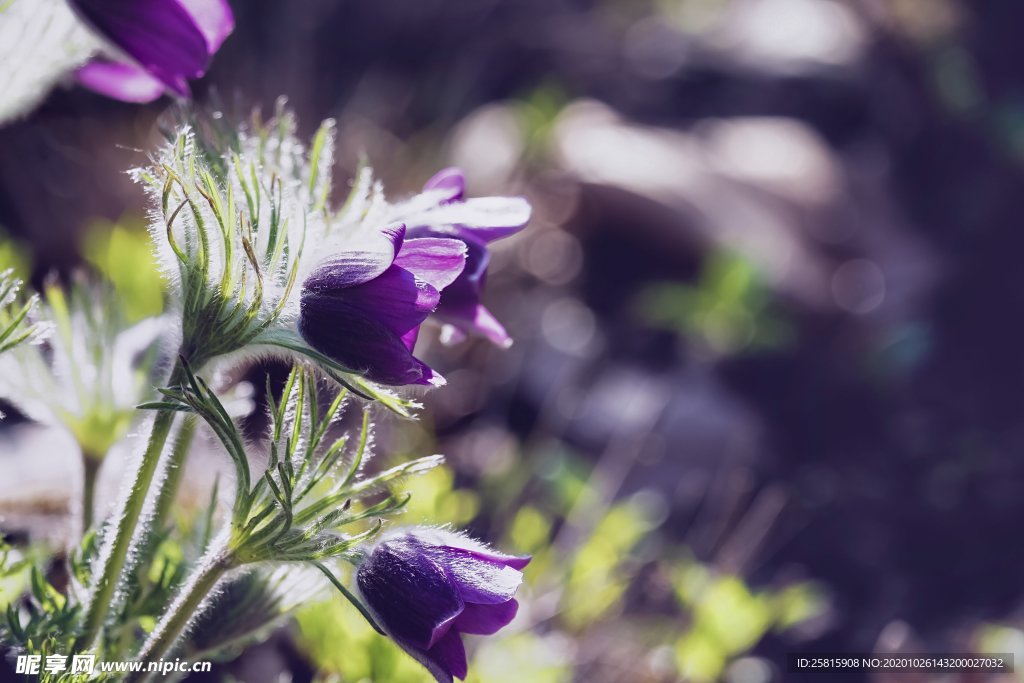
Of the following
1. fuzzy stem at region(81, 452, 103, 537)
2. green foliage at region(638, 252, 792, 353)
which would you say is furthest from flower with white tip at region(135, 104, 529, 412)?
green foliage at region(638, 252, 792, 353)

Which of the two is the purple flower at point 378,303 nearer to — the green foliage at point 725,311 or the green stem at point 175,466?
the green stem at point 175,466

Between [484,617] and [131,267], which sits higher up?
[484,617]

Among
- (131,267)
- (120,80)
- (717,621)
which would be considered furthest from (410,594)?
(131,267)

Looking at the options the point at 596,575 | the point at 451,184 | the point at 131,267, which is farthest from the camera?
the point at 131,267

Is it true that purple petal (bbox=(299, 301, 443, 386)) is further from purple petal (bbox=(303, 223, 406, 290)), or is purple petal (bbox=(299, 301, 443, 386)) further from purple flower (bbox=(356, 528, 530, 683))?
purple flower (bbox=(356, 528, 530, 683))

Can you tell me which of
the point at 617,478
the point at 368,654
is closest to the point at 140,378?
the point at 368,654

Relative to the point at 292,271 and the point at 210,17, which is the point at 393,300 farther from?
the point at 210,17
